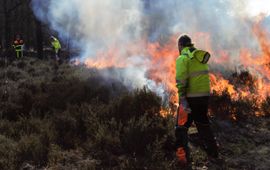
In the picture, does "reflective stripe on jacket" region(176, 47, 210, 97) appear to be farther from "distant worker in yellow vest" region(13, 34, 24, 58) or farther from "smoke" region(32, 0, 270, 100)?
"distant worker in yellow vest" region(13, 34, 24, 58)

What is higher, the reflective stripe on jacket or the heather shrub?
the reflective stripe on jacket

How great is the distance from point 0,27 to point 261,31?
101 feet

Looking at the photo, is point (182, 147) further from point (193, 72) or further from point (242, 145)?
point (242, 145)

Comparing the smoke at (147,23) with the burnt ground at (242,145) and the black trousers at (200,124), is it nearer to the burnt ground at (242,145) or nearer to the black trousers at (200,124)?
the burnt ground at (242,145)

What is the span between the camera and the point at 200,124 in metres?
6.42

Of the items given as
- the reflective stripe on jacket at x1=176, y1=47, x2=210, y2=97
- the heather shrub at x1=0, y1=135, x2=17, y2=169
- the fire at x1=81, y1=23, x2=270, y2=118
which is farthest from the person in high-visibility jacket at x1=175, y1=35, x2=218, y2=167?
the heather shrub at x1=0, y1=135, x2=17, y2=169

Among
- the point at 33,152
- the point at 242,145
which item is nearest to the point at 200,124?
the point at 242,145

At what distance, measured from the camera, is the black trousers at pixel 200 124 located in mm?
6266

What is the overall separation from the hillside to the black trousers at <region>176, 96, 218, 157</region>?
0.22m

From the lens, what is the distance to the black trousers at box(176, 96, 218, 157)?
6.27m

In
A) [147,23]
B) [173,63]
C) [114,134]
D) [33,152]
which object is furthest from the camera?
[147,23]

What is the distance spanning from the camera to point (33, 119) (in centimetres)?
823

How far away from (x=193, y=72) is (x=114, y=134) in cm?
161

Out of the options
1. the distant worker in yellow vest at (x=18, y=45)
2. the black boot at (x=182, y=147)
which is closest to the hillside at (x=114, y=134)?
the black boot at (x=182, y=147)
